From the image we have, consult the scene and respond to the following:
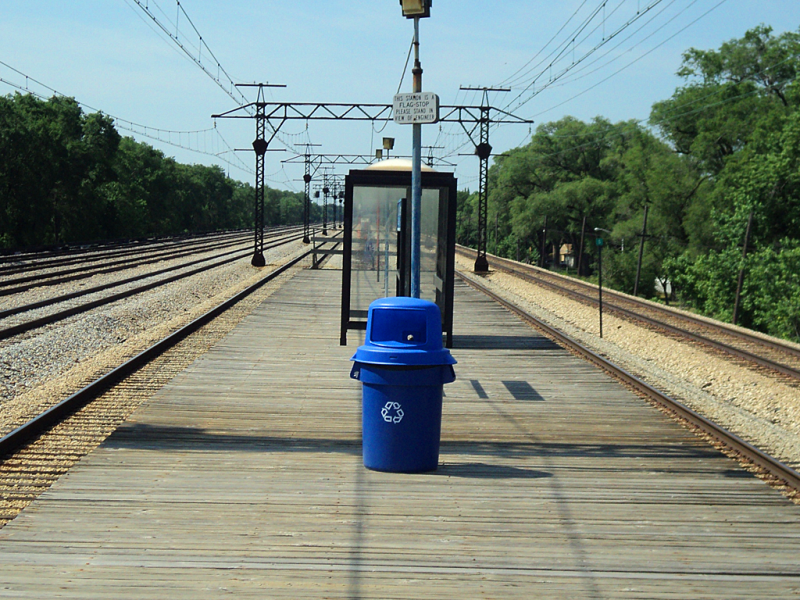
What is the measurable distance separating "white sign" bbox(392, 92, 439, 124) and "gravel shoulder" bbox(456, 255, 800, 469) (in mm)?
4908

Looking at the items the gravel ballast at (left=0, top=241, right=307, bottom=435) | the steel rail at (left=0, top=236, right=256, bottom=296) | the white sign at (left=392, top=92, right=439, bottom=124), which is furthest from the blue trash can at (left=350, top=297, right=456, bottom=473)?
the steel rail at (left=0, top=236, right=256, bottom=296)

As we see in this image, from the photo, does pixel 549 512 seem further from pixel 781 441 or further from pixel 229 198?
pixel 229 198

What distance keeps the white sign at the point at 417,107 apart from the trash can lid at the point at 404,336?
3.61 m

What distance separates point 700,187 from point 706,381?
43.2 metres

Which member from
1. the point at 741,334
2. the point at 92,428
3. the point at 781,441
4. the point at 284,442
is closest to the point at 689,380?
the point at 781,441

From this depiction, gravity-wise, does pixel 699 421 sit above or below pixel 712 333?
above

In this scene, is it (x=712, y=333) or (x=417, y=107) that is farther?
(x=712, y=333)

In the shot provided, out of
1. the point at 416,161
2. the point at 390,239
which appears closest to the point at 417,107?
the point at 416,161

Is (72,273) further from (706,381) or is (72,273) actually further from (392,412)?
(392,412)

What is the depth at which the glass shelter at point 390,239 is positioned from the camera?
13.2 metres

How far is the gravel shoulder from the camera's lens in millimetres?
9671

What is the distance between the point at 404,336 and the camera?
6590 mm

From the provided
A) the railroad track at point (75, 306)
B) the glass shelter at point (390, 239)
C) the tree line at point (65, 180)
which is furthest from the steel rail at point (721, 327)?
the tree line at point (65, 180)

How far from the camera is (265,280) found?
28500 mm
